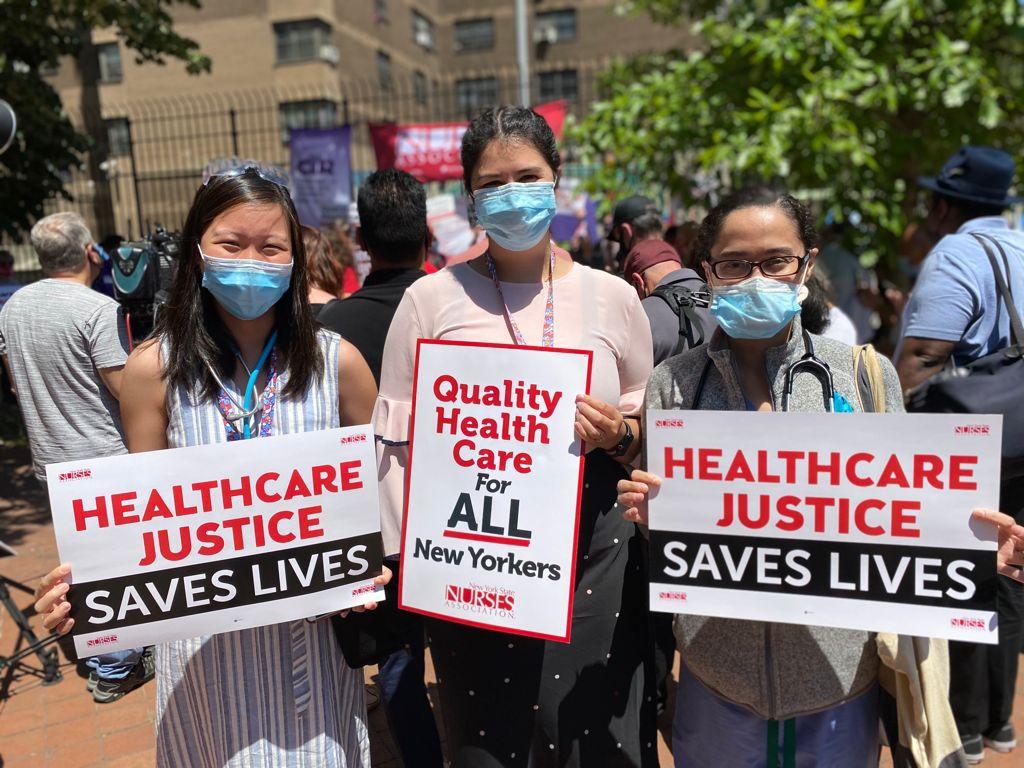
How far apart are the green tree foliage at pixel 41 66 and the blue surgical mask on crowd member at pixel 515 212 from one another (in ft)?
27.1

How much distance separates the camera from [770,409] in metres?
1.91

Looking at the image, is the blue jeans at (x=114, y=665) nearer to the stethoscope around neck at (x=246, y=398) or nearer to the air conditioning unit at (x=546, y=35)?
the stethoscope around neck at (x=246, y=398)

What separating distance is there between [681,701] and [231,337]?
60.2 inches

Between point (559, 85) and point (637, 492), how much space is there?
116 feet

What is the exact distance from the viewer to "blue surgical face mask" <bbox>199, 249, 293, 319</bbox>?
1.90 metres

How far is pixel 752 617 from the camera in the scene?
178cm

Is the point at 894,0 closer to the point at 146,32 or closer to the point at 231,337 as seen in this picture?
the point at 231,337

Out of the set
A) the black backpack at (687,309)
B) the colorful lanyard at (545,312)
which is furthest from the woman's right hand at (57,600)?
the black backpack at (687,309)

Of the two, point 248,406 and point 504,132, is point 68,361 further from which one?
point 504,132

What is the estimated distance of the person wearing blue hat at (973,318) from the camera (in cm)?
290

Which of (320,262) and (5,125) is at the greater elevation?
(5,125)

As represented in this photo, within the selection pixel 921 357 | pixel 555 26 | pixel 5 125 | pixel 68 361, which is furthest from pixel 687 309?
pixel 555 26

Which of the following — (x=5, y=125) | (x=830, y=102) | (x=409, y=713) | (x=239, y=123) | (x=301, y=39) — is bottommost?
(x=409, y=713)

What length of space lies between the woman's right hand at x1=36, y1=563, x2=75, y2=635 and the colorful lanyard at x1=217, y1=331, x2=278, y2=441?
0.46 metres
